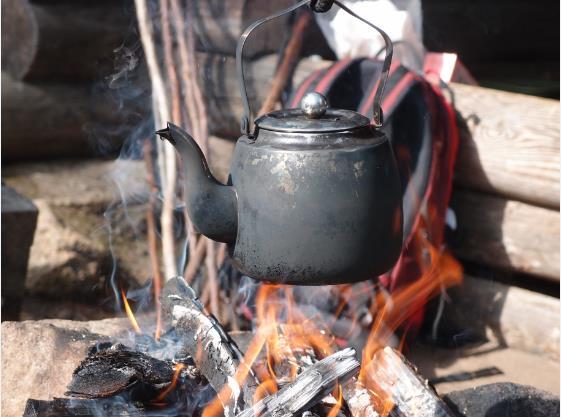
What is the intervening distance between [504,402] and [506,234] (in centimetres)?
121

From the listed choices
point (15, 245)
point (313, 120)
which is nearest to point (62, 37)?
point (15, 245)

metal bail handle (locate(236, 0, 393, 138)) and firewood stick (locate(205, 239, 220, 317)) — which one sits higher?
metal bail handle (locate(236, 0, 393, 138))

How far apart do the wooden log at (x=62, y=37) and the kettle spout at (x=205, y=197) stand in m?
3.12

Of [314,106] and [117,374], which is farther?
[117,374]

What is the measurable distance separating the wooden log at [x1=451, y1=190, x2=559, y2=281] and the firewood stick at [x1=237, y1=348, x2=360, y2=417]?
170 centimetres

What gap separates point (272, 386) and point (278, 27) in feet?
8.14

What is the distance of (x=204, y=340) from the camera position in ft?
8.04

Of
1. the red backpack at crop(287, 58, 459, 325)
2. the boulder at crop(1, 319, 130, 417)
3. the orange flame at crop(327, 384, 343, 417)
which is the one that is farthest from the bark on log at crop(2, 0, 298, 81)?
the orange flame at crop(327, 384, 343, 417)

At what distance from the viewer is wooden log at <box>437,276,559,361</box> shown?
358cm

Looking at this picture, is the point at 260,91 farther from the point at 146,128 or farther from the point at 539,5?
the point at 539,5

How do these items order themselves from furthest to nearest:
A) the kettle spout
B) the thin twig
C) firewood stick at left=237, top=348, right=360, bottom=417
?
the thin twig
firewood stick at left=237, top=348, right=360, bottom=417
the kettle spout

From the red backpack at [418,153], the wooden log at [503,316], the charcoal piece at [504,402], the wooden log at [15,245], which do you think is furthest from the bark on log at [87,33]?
the charcoal piece at [504,402]

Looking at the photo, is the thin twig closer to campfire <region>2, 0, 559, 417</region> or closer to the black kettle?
campfire <region>2, 0, 559, 417</region>

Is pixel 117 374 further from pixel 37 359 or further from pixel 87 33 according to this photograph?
pixel 87 33
